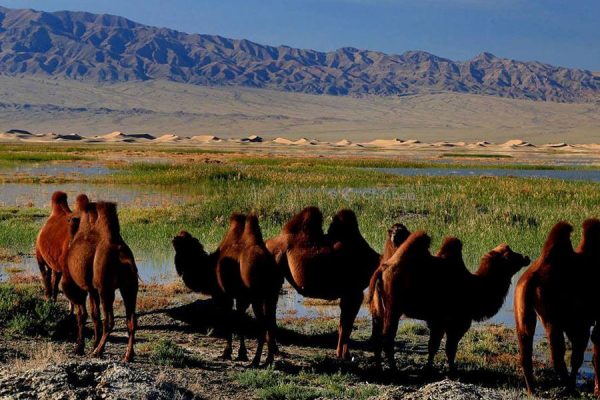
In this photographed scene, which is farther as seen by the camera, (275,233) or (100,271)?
(275,233)

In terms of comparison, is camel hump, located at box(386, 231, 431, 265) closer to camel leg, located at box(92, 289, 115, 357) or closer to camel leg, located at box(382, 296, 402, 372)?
camel leg, located at box(382, 296, 402, 372)

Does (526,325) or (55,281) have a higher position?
(526,325)

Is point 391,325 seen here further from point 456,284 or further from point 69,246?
point 69,246

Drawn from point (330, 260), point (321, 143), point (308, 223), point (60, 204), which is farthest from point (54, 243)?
point (321, 143)

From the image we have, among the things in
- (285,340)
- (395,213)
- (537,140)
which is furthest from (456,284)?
(537,140)

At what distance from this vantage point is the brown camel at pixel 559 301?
27.3ft

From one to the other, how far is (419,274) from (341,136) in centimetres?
16081

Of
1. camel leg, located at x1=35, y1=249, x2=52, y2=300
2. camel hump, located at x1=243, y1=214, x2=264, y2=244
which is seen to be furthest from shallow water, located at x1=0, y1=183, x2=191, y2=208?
camel hump, located at x1=243, y1=214, x2=264, y2=244

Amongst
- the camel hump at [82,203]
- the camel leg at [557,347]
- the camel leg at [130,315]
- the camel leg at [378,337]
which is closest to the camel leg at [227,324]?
the camel leg at [130,315]

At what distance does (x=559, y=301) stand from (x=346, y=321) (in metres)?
2.60

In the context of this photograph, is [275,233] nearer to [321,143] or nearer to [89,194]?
[89,194]

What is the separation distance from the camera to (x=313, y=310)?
13414 mm

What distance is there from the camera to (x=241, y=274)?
9.59m

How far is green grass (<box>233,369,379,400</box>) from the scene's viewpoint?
26.2 feet
